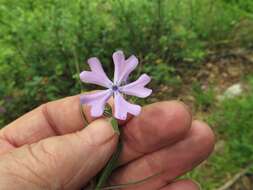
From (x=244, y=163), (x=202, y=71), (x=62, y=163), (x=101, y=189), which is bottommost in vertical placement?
(x=244, y=163)

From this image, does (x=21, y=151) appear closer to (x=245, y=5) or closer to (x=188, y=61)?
(x=188, y=61)

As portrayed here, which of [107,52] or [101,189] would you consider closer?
[101,189]

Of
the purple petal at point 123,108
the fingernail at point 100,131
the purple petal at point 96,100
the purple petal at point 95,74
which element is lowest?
the fingernail at point 100,131

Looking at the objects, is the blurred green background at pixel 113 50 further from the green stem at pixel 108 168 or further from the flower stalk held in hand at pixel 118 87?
the flower stalk held in hand at pixel 118 87

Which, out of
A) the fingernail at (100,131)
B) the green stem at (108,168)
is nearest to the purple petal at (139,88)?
the fingernail at (100,131)

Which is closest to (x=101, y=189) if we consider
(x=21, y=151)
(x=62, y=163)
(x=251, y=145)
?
(x=62, y=163)

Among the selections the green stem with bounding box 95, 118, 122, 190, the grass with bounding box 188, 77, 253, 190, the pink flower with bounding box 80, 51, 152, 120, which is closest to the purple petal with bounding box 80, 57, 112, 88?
the pink flower with bounding box 80, 51, 152, 120

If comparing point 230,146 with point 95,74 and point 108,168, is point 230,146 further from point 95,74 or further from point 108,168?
point 95,74
